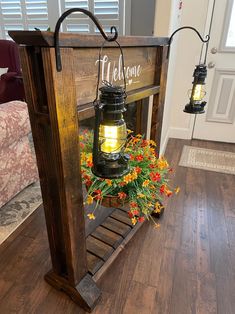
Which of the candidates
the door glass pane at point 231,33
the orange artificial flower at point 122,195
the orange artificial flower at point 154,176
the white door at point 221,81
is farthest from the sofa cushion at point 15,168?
the door glass pane at point 231,33

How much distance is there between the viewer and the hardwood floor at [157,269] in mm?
1189

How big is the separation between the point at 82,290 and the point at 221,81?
2.69 metres

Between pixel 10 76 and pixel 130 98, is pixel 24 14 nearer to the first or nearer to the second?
pixel 10 76

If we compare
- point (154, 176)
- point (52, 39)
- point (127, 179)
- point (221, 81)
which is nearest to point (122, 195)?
point (127, 179)

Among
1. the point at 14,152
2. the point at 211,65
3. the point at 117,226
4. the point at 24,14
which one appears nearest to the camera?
the point at 117,226

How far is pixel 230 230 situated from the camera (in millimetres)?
1657

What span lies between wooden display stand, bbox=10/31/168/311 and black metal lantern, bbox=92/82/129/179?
0.42 ft

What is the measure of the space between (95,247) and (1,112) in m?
1.02

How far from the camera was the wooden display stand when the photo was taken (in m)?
0.77

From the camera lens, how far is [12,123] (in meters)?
1.55

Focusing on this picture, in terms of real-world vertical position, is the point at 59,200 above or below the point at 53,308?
above

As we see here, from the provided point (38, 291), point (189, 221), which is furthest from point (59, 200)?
point (189, 221)

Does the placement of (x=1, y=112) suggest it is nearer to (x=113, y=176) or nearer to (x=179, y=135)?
(x=113, y=176)

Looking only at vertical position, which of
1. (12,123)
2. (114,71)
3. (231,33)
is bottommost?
(12,123)
